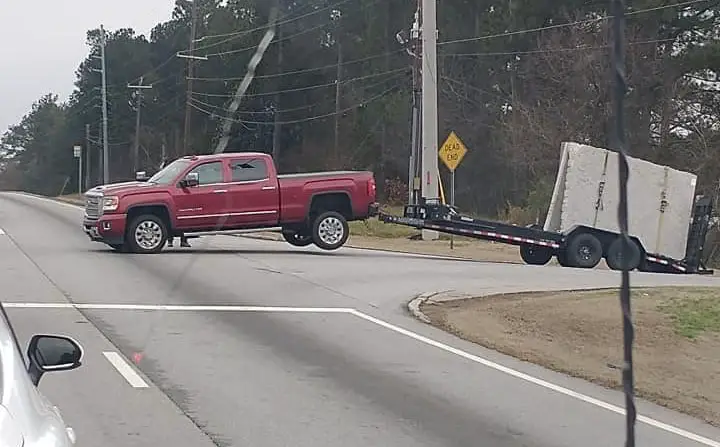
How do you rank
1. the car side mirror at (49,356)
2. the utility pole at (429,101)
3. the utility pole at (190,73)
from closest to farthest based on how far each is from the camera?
1. the car side mirror at (49,356)
2. the utility pole at (429,101)
3. the utility pole at (190,73)

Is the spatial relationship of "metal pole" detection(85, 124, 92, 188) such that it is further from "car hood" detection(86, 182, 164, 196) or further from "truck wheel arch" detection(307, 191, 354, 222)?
"car hood" detection(86, 182, 164, 196)

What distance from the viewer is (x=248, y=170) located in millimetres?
24016

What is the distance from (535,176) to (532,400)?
34.0 m

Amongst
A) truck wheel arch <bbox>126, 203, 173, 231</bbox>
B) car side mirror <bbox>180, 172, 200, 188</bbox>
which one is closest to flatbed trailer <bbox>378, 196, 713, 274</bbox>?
car side mirror <bbox>180, 172, 200, 188</bbox>

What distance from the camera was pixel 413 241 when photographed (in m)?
34.0

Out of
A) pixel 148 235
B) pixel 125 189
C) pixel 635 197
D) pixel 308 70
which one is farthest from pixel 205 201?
pixel 308 70

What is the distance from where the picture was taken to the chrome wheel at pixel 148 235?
23.3m

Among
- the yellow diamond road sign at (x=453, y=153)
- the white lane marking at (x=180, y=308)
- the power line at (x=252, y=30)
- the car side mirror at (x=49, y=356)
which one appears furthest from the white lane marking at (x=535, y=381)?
the power line at (x=252, y=30)

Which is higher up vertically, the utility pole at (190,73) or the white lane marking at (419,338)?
the utility pole at (190,73)

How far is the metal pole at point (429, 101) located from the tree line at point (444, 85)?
3.86 meters

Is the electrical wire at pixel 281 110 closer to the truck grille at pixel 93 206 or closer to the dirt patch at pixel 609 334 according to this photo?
the truck grille at pixel 93 206

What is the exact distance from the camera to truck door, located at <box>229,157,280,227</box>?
78.2 ft

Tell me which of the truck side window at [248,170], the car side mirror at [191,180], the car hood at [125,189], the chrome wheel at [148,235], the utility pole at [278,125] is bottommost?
the chrome wheel at [148,235]

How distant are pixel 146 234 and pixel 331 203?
4081 mm
